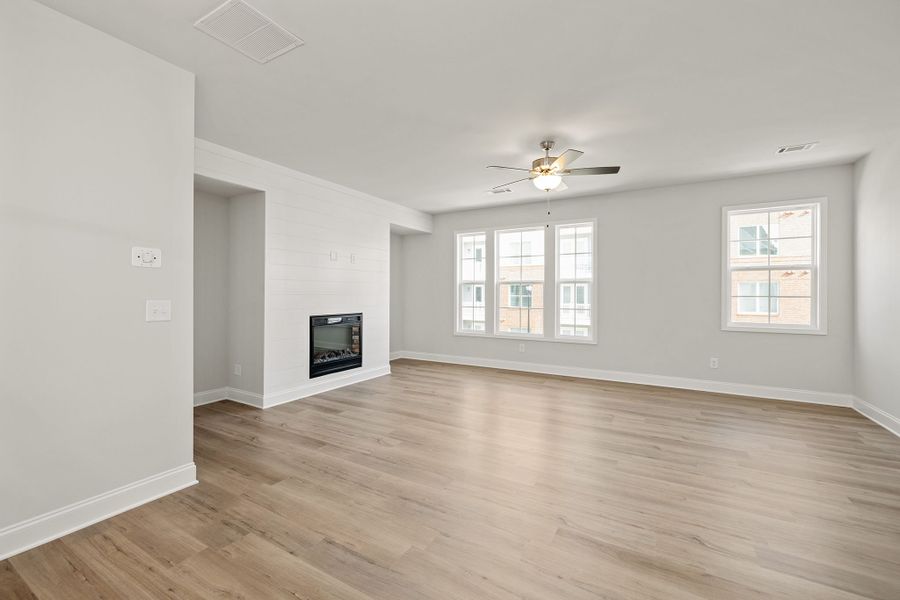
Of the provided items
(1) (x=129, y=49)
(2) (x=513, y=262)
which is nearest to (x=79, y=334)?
(1) (x=129, y=49)

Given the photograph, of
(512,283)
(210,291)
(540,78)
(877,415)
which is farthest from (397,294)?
(877,415)

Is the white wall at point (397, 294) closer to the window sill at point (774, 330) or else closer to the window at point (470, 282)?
the window at point (470, 282)

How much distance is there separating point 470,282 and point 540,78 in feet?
15.0

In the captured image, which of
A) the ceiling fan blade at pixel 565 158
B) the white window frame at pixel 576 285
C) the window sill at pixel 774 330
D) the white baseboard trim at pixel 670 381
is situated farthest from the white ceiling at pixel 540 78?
the white baseboard trim at pixel 670 381

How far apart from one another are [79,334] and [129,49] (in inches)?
68.1

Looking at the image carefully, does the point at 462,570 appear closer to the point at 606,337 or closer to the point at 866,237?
the point at 606,337

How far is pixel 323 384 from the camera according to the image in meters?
5.07

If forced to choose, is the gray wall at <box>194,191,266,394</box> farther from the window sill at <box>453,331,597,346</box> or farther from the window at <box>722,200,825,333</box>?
the window at <box>722,200,825,333</box>

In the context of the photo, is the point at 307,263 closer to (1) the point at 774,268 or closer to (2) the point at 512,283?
(2) the point at 512,283

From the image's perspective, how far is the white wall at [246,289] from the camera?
440 centimetres

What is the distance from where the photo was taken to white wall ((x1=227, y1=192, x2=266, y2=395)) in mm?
4398

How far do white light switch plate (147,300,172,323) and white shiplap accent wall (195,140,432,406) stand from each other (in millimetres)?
1877

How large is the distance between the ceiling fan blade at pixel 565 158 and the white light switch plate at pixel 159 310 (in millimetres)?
3254

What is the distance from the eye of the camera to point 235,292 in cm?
464
